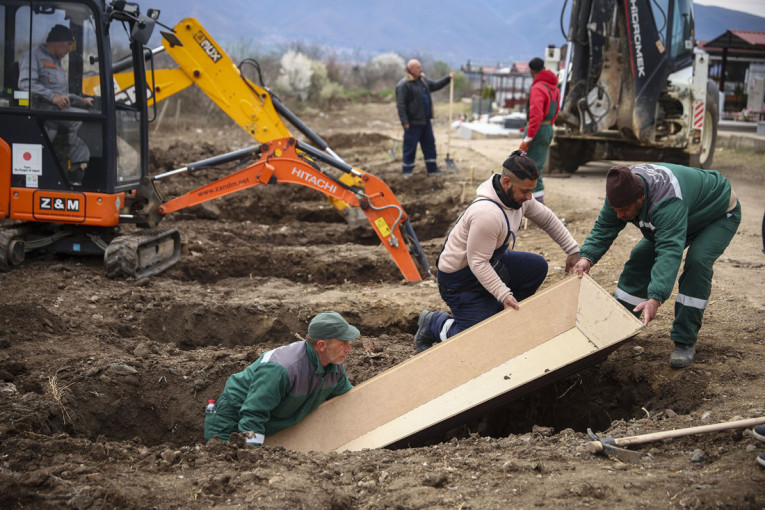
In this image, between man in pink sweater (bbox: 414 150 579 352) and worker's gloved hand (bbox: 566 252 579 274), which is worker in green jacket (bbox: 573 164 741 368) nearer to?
worker's gloved hand (bbox: 566 252 579 274)

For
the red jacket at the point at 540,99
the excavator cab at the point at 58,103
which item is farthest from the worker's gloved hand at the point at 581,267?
the excavator cab at the point at 58,103

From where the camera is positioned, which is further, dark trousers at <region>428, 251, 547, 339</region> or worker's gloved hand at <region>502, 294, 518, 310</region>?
dark trousers at <region>428, 251, 547, 339</region>

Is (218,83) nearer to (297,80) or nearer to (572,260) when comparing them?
(572,260)

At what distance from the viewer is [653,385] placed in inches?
200

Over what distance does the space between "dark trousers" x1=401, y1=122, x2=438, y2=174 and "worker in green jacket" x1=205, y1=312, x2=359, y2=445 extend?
924cm

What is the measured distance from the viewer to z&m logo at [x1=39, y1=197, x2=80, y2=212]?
25.2ft

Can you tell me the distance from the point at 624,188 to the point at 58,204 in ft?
18.9

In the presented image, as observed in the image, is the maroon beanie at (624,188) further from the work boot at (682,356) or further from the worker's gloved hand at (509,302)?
the work boot at (682,356)

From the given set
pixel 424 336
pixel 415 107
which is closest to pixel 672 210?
pixel 424 336

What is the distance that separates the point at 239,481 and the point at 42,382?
7.27 ft

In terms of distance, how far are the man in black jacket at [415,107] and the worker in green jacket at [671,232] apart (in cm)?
801

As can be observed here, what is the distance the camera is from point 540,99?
916cm

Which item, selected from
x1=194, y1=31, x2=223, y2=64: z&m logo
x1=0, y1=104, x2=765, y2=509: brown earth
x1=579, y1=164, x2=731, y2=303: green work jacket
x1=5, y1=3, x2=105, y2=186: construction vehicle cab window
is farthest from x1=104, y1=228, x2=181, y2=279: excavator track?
x1=579, y1=164, x2=731, y2=303: green work jacket

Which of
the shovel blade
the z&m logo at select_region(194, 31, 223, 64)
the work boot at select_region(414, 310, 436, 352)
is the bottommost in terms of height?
the shovel blade
